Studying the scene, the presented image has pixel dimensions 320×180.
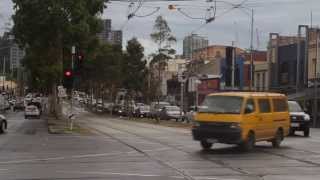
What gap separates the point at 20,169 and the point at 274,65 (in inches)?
2426

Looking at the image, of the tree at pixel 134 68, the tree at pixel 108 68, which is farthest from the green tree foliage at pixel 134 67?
the tree at pixel 108 68

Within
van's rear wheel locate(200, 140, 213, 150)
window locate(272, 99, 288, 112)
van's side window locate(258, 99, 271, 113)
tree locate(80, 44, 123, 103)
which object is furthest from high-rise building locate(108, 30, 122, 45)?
van's rear wheel locate(200, 140, 213, 150)

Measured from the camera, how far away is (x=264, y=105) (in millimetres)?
25844

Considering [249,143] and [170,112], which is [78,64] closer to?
[249,143]

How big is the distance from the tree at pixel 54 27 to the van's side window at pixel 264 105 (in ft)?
108

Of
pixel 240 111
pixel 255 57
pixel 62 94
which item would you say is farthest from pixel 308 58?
pixel 240 111

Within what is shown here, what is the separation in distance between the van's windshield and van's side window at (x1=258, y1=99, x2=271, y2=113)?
1182 mm

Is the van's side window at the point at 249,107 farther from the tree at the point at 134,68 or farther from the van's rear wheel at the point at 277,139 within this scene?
the tree at the point at 134,68

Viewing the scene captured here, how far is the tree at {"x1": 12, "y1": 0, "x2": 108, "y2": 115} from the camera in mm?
57312

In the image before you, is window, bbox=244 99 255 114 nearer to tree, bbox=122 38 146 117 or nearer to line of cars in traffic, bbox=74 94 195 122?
line of cars in traffic, bbox=74 94 195 122

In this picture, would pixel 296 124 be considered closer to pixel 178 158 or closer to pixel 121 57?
pixel 178 158

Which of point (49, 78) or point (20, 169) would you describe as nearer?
point (20, 169)

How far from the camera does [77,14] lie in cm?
5719

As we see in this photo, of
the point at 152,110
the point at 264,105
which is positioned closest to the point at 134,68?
the point at 152,110
